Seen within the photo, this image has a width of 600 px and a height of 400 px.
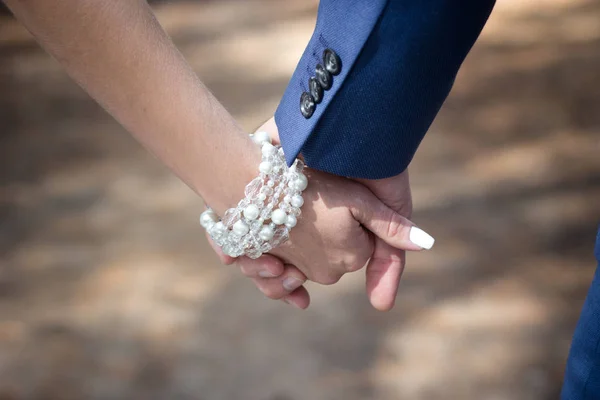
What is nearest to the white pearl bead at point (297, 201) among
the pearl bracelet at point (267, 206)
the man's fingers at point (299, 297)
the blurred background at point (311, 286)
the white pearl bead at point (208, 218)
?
the pearl bracelet at point (267, 206)

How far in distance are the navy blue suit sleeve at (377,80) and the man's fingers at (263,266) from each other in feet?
0.56

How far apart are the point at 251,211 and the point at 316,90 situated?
15 cm

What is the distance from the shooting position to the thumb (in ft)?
2.49

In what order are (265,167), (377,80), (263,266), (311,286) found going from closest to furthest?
1. (377,80)
2. (265,167)
3. (263,266)
4. (311,286)

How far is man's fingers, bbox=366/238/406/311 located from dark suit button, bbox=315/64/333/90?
0.87 ft

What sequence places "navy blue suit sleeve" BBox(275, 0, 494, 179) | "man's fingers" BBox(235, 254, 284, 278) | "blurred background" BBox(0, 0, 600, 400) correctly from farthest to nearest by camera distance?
"blurred background" BBox(0, 0, 600, 400) < "man's fingers" BBox(235, 254, 284, 278) < "navy blue suit sleeve" BBox(275, 0, 494, 179)

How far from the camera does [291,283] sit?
85 centimetres

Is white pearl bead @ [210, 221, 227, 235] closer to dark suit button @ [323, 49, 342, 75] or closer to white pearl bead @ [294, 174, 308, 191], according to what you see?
white pearl bead @ [294, 174, 308, 191]

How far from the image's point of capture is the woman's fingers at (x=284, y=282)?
0.84m

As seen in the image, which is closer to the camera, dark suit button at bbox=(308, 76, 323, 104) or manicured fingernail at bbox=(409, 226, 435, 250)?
dark suit button at bbox=(308, 76, 323, 104)

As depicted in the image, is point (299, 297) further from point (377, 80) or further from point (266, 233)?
point (377, 80)

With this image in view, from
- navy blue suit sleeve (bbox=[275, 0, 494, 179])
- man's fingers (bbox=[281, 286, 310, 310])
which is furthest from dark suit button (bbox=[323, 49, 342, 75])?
man's fingers (bbox=[281, 286, 310, 310])

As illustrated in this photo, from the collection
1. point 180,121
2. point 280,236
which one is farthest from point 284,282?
point 180,121

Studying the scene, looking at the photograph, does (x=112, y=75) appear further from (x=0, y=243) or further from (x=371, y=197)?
(x=0, y=243)
